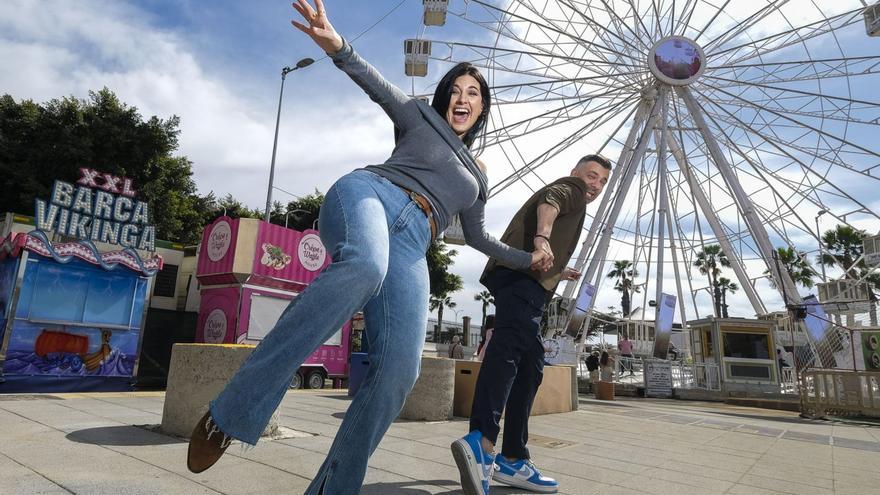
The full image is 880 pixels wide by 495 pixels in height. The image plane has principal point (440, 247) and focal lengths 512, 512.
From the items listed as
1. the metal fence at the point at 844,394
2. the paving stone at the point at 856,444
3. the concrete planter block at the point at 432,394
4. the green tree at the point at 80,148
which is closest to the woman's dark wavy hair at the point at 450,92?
the concrete planter block at the point at 432,394

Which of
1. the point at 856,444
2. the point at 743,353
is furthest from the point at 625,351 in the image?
the point at 856,444

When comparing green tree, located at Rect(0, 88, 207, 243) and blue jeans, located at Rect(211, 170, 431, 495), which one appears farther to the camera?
green tree, located at Rect(0, 88, 207, 243)

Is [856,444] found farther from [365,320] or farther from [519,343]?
[365,320]

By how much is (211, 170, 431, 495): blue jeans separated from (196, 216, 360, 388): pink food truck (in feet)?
49.4

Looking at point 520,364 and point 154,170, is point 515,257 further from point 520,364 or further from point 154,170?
point 154,170

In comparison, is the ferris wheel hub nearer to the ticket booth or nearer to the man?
the ticket booth

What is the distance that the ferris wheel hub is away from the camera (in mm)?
16234

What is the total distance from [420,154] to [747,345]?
18.3 meters

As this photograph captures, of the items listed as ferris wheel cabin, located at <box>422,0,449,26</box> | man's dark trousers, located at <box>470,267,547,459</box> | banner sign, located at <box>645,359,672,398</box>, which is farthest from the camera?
banner sign, located at <box>645,359,672,398</box>

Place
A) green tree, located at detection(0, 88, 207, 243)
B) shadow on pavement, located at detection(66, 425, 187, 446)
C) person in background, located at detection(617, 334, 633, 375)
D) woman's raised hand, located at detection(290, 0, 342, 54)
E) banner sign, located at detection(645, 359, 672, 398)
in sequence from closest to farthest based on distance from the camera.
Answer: woman's raised hand, located at detection(290, 0, 342, 54) < shadow on pavement, located at detection(66, 425, 187, 446) < banner sign, located at detection(645, 359, 672, 398) < person in background, located at detection(617, 334, 633, 375) < green tree, located at detection(0, 88, 207, 243)

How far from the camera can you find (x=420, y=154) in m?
1.87

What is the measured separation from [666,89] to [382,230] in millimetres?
17665

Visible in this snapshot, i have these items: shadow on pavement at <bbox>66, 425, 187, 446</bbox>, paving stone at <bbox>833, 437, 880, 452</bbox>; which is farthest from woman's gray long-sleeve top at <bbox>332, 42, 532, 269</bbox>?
paving stone at <bbox>833, 437, 880, 452</bbox>

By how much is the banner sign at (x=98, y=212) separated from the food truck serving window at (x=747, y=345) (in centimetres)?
1921
